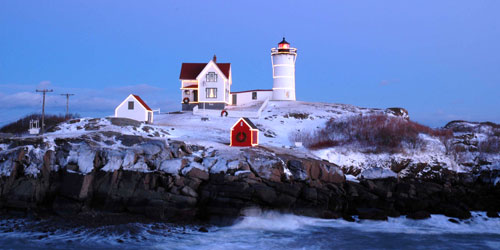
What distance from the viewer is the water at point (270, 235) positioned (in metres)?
20.2

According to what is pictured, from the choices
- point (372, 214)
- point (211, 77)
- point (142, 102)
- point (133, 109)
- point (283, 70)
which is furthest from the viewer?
point (283, 70)

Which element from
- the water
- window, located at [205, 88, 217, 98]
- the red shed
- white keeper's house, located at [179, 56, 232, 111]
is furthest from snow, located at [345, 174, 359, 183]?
window, located at [205, 88, 217, 98]

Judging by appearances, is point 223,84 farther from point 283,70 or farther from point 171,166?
point 171,166

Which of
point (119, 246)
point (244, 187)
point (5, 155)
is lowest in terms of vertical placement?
point (119, 246)

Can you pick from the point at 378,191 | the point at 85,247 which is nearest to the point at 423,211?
the point at 378,191

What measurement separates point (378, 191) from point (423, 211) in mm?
3449

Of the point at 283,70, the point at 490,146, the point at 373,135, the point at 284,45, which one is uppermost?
the point at 284,45

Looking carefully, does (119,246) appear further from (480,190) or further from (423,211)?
(480,190)

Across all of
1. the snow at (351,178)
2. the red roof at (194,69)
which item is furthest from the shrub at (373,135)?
the red roof at (194,69)

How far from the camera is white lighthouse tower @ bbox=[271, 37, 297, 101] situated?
65.9 meters

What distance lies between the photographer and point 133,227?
22234 mm

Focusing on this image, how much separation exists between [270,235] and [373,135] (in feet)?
64.6

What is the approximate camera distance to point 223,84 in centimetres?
5834

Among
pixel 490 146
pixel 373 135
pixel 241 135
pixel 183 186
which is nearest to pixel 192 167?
pixel 183 186
